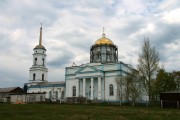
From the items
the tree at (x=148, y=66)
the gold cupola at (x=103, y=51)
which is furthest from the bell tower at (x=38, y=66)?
the tree at (x=148, y=66)

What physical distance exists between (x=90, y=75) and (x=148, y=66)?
1897 cm

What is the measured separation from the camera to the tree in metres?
37.2

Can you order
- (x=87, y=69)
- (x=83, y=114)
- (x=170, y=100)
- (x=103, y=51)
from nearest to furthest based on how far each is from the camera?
(x=83, y=114) < (x=170, y=100) < (x=87, y=69) < (x=103, y=51)

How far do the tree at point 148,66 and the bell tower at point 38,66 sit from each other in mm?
37309

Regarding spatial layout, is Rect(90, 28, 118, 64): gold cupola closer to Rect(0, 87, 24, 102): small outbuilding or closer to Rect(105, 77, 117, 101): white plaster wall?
Rect(105, 77, 117, 101): white plaster wall

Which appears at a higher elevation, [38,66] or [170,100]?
[38,66]

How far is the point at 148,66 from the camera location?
37531 millimetres

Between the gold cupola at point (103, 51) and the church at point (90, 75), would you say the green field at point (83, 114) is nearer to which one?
the church at point (90, 75)

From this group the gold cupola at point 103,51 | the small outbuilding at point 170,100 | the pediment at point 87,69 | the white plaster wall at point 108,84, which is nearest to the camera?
the small outbuilding at point 170,100

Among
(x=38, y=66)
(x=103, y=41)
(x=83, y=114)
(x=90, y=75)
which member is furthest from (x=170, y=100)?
(x=38, y=66)

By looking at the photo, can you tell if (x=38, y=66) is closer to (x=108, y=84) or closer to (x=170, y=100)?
(x=108, y=84)

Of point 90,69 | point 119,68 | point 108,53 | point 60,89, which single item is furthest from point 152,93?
point 60,89

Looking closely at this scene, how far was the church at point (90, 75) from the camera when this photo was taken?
53794mm

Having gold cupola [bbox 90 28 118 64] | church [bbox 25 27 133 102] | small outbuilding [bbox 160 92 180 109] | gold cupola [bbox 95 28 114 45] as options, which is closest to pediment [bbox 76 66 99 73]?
church [bbox 25 27 133 102]
